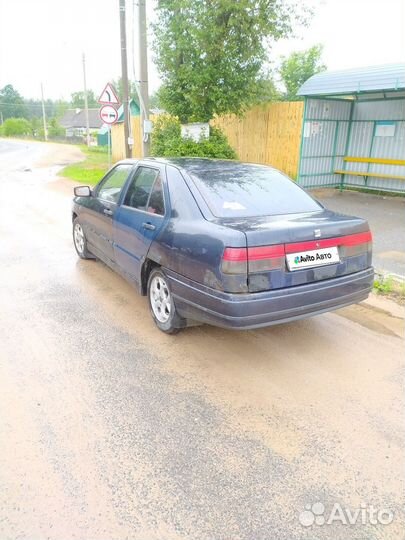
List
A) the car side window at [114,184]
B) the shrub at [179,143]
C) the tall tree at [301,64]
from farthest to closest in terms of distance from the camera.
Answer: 1. the tall tree at [301,64]
2. the shrub at [179,143]
3. the car side window at [114,184]

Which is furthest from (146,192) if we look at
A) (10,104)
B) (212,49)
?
(10,104)

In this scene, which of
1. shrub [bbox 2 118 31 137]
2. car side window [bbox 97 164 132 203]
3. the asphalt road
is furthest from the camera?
shrub [bbox 2 118 31 137]

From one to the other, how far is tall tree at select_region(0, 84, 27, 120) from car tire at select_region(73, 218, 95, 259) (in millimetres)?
118940

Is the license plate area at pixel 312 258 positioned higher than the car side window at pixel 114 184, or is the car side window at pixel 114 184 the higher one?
the car side window at pixel 114 184

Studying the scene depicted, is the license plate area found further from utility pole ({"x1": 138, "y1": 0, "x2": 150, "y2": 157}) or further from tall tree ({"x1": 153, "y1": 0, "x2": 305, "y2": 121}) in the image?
utility pole ({"x1": 138, "y1": 0, "x2": 150, "y2": 157})

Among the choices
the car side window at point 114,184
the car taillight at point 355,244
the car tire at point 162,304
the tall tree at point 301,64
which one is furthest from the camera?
the tall tree at point 301,64

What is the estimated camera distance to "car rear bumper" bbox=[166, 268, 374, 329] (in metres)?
3.17

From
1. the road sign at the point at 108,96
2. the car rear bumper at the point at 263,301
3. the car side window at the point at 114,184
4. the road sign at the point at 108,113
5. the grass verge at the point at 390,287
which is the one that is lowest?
the grass verge at the point at 390,287

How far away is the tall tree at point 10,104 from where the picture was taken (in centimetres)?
10925

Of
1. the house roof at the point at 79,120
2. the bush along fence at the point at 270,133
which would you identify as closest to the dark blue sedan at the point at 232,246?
the bush along fence at the point at 270,133

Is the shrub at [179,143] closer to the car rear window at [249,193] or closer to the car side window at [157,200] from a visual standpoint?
the car rear window at [249,193]

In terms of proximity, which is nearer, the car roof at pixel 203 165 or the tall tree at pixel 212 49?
the car roof at pixel 203 165

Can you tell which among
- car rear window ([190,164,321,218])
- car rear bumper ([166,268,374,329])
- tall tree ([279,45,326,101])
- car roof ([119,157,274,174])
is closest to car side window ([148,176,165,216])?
car roof ([119,157,274,174])

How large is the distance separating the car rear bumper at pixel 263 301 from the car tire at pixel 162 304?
138 mm
